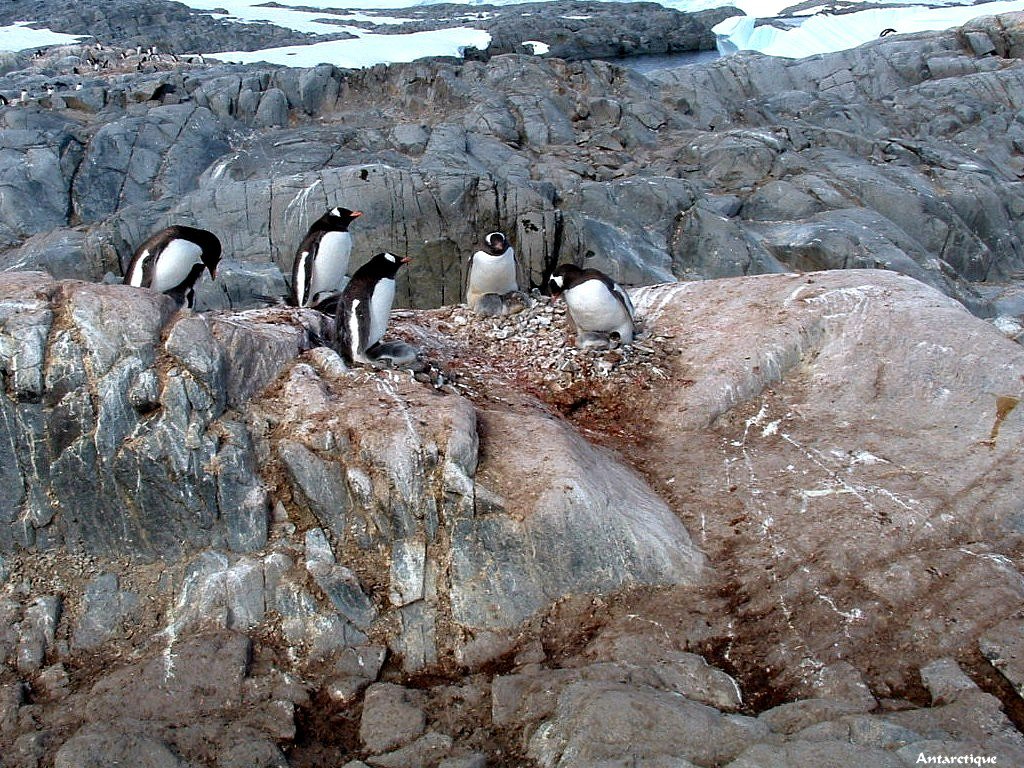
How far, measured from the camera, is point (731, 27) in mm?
35844

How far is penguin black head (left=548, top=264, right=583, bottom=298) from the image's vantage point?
674 cm

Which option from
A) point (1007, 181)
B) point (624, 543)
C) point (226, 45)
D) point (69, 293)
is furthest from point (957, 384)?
point (226, 45)

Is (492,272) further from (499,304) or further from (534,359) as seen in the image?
(534,359)

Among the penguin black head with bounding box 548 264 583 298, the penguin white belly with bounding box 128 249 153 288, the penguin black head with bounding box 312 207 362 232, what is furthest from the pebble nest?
the penguin white belly with bounding box 128 249 153 288

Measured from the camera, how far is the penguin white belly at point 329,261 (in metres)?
7.12

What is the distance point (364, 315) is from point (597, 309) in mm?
1924

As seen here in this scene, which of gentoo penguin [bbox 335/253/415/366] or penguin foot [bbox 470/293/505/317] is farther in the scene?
penguin foot [bbox 470/293/505/317]

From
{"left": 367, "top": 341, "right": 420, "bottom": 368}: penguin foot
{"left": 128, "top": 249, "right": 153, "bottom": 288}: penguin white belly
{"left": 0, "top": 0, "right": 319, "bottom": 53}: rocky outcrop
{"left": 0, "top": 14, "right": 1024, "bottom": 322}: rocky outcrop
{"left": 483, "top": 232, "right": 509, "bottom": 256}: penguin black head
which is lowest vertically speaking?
{"left": 0, "top": 14, "right": 1024, "bottom": 322}: rocky outcrop

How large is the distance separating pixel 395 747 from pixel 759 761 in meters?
1.52

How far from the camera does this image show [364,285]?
5.51 metres

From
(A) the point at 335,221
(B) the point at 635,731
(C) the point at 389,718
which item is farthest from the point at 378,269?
(B) the point at 635,731

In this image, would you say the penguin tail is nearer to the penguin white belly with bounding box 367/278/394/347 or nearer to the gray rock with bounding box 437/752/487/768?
the penguin white belly with bounding box 367/278/394/347

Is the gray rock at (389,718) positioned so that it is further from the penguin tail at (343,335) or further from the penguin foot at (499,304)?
the penguin foot at (499,304)

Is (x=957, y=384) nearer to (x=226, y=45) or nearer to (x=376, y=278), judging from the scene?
(x=376, y=278)
